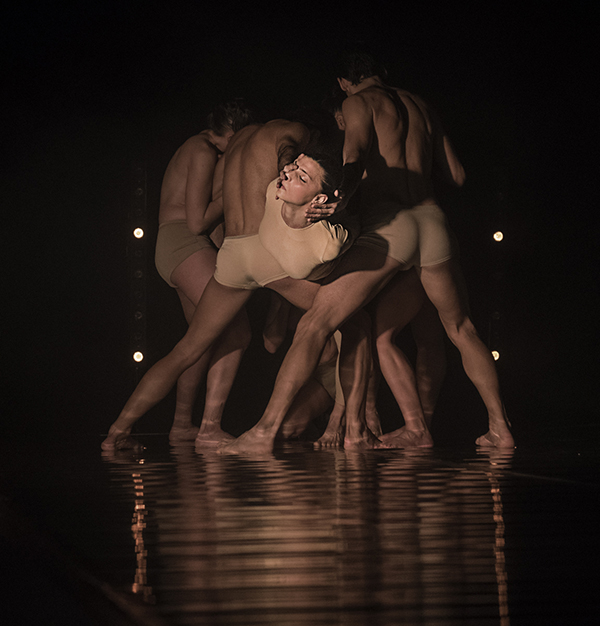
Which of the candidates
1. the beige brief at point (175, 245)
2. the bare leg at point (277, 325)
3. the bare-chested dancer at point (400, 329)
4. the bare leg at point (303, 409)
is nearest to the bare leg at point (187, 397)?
the beige brief at point (175, 245)

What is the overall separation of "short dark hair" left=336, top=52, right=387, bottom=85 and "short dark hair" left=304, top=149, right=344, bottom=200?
85 centimetres

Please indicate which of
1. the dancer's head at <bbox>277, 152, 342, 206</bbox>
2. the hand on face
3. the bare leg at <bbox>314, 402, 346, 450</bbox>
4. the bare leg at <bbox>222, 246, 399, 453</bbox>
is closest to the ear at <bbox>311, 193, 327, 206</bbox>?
the dancer's head at <bbox>277, 152, 342, 206</bbox>

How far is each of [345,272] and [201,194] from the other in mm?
1166

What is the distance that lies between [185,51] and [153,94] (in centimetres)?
29

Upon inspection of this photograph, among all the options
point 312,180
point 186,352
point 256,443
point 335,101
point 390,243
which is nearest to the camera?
point 312,180

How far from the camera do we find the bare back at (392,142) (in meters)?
2.92

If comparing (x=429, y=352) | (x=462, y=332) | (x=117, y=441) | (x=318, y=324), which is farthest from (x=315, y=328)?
(x=429, y=352)

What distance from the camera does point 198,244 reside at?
12.2 ft

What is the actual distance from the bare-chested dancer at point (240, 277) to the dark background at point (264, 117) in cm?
140

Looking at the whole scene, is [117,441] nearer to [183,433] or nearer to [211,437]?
[211,437]

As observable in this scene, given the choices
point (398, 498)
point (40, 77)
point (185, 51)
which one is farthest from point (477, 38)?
point (398, 498)

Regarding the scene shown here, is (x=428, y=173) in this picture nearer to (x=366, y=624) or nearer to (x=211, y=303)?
(x=211, y=303)

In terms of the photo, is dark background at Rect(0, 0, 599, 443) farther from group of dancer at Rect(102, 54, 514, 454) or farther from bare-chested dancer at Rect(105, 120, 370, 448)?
bare-chested dancer at Rect(105, 120, 370, 448)

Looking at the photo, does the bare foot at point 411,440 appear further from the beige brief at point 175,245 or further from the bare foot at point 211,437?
the beige brief at point 175,245
